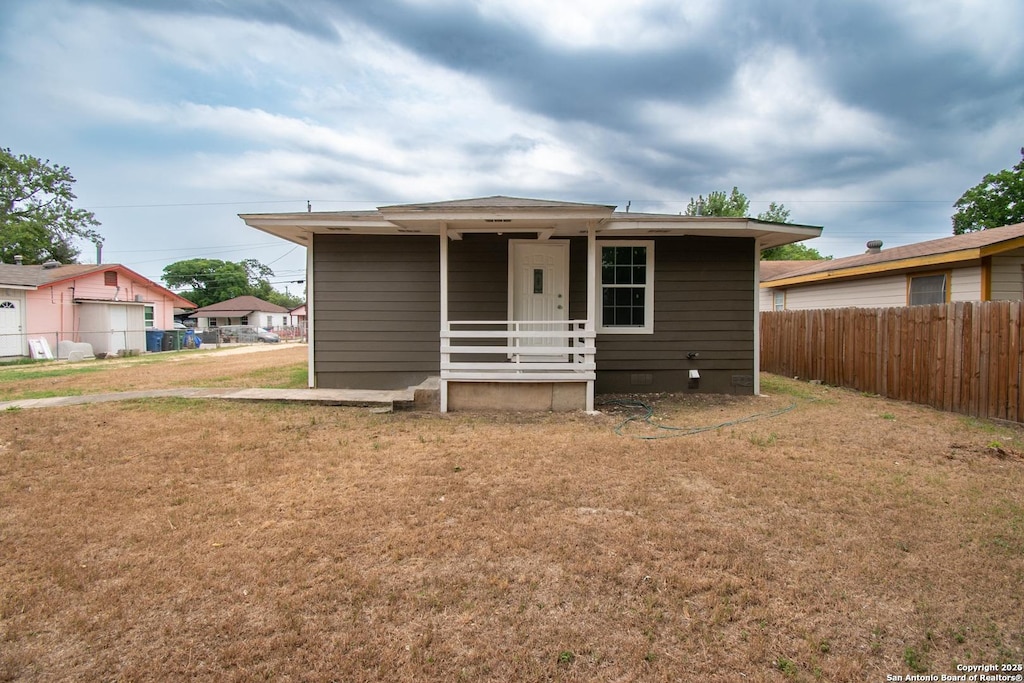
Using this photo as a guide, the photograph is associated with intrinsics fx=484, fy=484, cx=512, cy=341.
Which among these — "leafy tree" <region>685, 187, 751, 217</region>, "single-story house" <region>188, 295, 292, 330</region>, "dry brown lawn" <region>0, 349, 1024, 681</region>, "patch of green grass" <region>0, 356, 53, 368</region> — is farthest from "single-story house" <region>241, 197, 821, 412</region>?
"single-story house" <region>188, 295, 292, 330</region>

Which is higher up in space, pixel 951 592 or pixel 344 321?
pixel 344 321

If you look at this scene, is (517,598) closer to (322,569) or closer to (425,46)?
(322,569)

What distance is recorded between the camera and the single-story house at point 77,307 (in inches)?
647

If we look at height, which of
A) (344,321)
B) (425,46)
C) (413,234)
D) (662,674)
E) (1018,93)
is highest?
(1018,93)

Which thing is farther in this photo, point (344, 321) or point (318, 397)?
point (344, 321)

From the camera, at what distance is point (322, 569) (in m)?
2.46

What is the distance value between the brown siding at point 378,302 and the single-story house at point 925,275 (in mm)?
9570

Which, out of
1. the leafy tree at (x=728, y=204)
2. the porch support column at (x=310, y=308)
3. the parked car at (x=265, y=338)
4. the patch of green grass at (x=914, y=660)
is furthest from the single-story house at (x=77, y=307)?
the leafy tree at (x=728, y=204)

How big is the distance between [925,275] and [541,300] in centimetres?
836

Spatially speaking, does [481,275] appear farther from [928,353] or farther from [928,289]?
[928,289]

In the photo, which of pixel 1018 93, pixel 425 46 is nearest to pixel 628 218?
pixel 425 46

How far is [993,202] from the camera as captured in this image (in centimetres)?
2797

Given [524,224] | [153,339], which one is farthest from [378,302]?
[153,339]

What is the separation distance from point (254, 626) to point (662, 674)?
1630 mm
